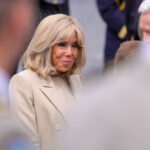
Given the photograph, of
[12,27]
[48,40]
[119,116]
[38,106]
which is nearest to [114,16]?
[48,40]

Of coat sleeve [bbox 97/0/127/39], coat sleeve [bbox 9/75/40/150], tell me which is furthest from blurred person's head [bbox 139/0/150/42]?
coat sleeve [bbox 97/0/127/39]

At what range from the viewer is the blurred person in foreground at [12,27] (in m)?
1.63

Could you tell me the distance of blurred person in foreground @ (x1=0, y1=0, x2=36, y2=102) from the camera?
1.63 m

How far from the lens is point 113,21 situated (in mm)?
6180

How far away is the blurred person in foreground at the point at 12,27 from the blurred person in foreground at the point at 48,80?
1.41 m

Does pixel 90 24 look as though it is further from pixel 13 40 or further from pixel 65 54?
pixel 13 40

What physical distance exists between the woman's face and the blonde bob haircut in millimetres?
29

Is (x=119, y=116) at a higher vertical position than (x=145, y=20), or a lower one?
higher

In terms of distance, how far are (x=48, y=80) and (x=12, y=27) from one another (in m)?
1.72

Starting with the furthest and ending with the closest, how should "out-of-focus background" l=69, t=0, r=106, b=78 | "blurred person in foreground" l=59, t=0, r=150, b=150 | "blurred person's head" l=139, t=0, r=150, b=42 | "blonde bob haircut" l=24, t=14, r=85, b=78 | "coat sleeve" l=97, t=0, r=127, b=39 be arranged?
1. "out-of-focus background" l=69, t=0, r=106, b=78
2. "coat sleeve" l=97, t=0, r=127, b=39
3. "blurred person's head" l=139, t=0, r=150, b=42
4. "blonde bob haircut" l=24, t=14, r=85, b=78
5. "blurred person in foreground" l=59, t=0, r=150, b=150

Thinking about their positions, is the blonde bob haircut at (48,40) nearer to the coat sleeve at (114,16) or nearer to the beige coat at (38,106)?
the beige coat at (38,106)

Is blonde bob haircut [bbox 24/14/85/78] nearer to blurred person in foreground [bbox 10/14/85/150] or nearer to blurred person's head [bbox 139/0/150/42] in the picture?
blurred person in foreground [bbox 10/14/85/150]

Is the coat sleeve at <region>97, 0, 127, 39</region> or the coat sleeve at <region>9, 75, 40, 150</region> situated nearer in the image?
the coat sleeve at <region>9, 75, 40, 150</region>

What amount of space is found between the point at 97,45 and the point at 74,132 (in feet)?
26.0
